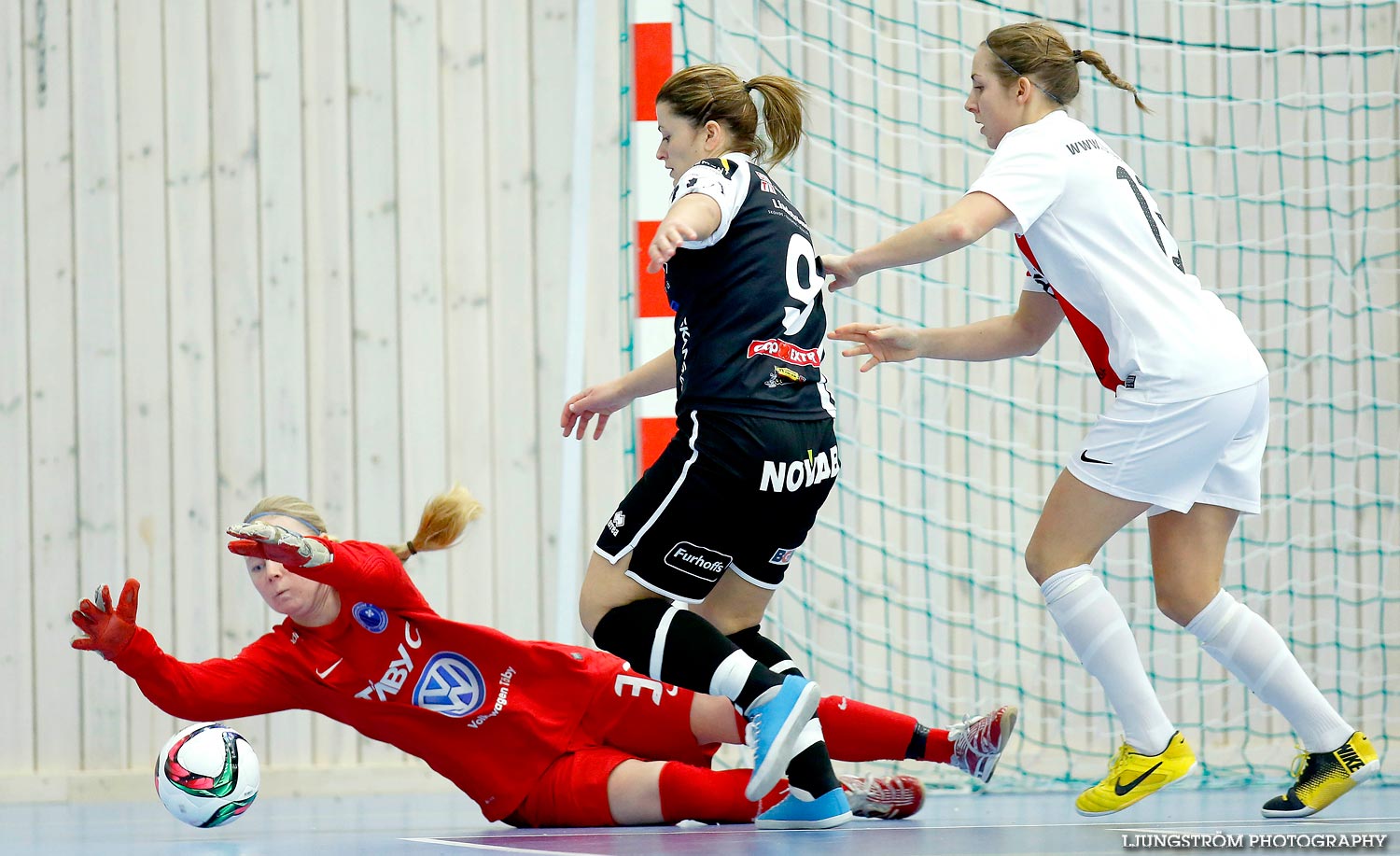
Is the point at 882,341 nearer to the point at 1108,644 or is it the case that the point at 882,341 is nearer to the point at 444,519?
the point at 1108,644

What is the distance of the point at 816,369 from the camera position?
2520mm

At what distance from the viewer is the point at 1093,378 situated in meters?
4.70

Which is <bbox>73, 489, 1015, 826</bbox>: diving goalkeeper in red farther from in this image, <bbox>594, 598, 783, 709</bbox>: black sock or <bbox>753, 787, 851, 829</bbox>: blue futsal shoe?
<bbox>594, 598, 783, 709</bbox>: black sock

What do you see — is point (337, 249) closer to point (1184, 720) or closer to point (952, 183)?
point (952, 183)

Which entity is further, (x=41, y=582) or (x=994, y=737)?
(x=41, y=582)

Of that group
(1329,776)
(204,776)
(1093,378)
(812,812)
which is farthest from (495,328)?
(1329,776)

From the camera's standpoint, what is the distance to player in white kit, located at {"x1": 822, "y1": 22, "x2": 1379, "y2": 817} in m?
2.40

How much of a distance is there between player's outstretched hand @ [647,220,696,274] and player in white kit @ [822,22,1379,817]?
0.34 meters

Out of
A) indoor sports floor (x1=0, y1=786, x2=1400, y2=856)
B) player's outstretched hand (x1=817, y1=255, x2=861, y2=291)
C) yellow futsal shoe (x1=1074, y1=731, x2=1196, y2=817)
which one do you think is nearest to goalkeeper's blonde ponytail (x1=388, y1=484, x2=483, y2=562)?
indoor sports floor (x1=0, y1=786, x2=1400, y2=856)

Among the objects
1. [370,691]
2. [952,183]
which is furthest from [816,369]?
[952,183]

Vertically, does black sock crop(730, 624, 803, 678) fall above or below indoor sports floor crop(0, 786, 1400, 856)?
above

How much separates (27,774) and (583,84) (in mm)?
2806

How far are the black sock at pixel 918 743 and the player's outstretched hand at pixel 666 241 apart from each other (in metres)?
1.23

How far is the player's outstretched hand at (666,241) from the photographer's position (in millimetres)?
2168
